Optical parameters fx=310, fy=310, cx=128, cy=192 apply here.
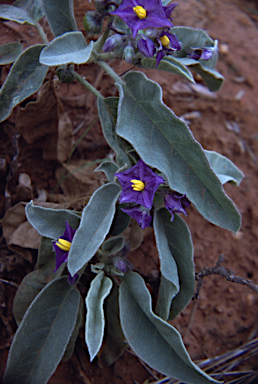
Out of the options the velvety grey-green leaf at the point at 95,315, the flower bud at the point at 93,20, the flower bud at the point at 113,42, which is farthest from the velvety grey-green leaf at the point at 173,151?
the velvety grey-green leaf at the point at 95,315

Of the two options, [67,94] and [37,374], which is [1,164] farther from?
[37,374]

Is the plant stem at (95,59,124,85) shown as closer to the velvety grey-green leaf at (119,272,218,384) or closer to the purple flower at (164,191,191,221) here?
the purple flower at (164,191,191,221)

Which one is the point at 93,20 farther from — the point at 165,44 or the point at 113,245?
the point at 113,245

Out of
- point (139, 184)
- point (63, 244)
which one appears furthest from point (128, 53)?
point (63, 244)

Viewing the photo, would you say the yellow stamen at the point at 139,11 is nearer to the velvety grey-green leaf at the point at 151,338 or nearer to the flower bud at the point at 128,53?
the flower bud at the point at 128,53

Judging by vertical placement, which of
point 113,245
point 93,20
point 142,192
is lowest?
point 113,245

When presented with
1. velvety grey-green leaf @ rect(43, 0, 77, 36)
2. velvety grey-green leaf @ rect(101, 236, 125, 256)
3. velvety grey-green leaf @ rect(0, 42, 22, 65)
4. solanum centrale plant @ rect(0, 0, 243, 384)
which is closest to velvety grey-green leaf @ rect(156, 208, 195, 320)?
solanum centrale plant @ rect(0, 0, 243, 384)

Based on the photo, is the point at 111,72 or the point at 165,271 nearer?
the point at 165,271
